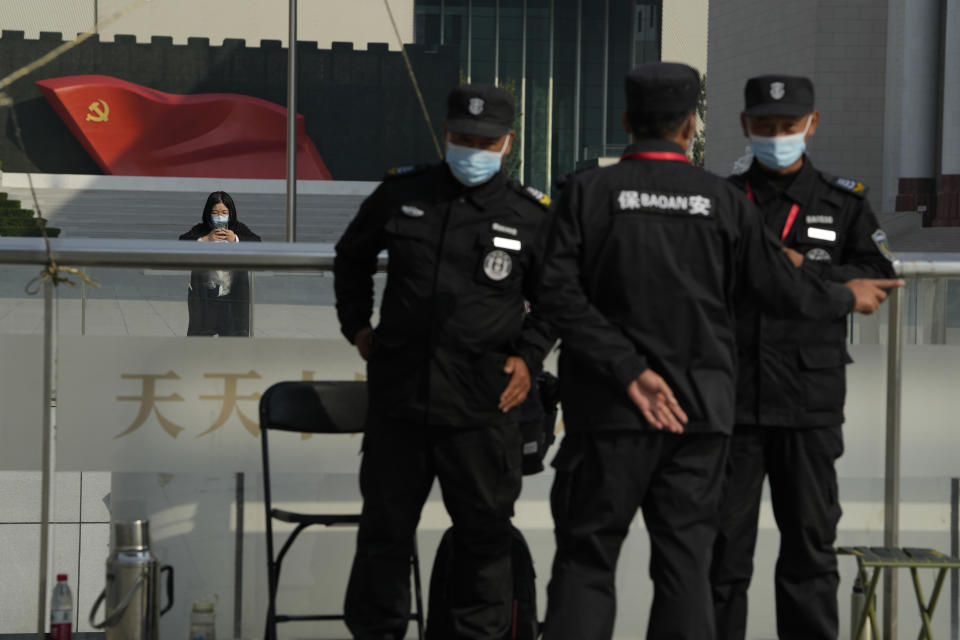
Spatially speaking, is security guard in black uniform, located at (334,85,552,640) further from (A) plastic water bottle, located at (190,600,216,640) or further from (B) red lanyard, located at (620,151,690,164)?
(A) plastic water bottle, located at (190,600,216,640)

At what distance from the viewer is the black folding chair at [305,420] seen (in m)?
4.14

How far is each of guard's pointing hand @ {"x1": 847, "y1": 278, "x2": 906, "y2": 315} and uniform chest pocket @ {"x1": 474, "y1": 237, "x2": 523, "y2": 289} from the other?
921mm

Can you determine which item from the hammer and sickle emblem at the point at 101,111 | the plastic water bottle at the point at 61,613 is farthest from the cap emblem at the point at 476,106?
the hammer and sickle emblem at the point at 101,111

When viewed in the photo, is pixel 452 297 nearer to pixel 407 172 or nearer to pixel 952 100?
pixel 407 172

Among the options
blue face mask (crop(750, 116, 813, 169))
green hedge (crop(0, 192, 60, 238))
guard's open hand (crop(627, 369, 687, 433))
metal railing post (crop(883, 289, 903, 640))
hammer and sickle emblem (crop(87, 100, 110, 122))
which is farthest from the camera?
hammer and sickle emblem (crop(87, 100, 110, 122))

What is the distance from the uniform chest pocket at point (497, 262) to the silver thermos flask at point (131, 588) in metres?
1.47

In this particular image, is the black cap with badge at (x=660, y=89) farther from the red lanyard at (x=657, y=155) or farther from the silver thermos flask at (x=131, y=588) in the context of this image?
the silver thermos flask at (x=131, y=588)

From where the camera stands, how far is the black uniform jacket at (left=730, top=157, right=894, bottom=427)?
12.5 feet

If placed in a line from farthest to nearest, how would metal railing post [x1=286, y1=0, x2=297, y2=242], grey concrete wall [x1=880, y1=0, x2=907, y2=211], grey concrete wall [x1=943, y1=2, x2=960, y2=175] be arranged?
grey concrete wall [x1=880, y1=0, x2=907, y2=211] < grey concrete wall [x1=943, y1=2, x2=960, y2=175] < metal railing post [x1=286, y1=0, x2=297, y2=242]

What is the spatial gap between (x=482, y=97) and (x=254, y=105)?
4258 cm

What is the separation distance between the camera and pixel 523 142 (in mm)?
53250

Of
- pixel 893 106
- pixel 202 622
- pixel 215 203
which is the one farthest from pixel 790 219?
pixel 893 106

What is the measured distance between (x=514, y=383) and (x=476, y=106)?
777 millimetres

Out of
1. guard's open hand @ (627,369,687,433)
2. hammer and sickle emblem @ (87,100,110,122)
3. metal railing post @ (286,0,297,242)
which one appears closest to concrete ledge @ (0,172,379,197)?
hammer and sickle emblem @ (87,100,110,122)
